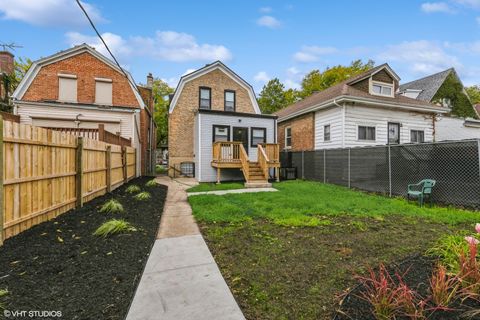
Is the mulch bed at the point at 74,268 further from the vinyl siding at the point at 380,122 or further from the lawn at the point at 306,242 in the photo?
the vinyl siding at the point at 380,122

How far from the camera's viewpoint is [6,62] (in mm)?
16406

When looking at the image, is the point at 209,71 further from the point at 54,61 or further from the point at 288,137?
the point at 54,61

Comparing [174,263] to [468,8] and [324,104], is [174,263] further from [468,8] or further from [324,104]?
[468,8]

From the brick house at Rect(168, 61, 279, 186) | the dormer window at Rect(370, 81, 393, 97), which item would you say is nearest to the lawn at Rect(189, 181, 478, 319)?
the brick house at Rect(168, 61, 279, 186)

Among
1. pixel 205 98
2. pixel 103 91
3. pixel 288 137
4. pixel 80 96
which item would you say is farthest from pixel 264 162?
pixel 80 96

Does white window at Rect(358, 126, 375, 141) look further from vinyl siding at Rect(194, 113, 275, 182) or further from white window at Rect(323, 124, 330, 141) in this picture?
vinyl siding at Rect(194, 113, 275, 182)

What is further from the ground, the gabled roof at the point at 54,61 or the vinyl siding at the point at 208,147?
the gabled roof at the point at 54,61

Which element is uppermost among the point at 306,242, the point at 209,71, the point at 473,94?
the point at 473,94

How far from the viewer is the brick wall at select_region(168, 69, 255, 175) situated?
16234mm

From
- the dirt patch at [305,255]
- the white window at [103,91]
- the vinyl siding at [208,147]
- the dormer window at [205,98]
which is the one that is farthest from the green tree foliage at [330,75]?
the dirt patch at [305,255]

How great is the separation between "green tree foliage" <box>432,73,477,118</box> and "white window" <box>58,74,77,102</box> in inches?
1045

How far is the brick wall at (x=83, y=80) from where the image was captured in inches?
540

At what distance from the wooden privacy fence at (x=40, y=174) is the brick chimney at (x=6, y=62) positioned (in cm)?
1645

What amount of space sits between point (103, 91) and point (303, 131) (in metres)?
12.9
